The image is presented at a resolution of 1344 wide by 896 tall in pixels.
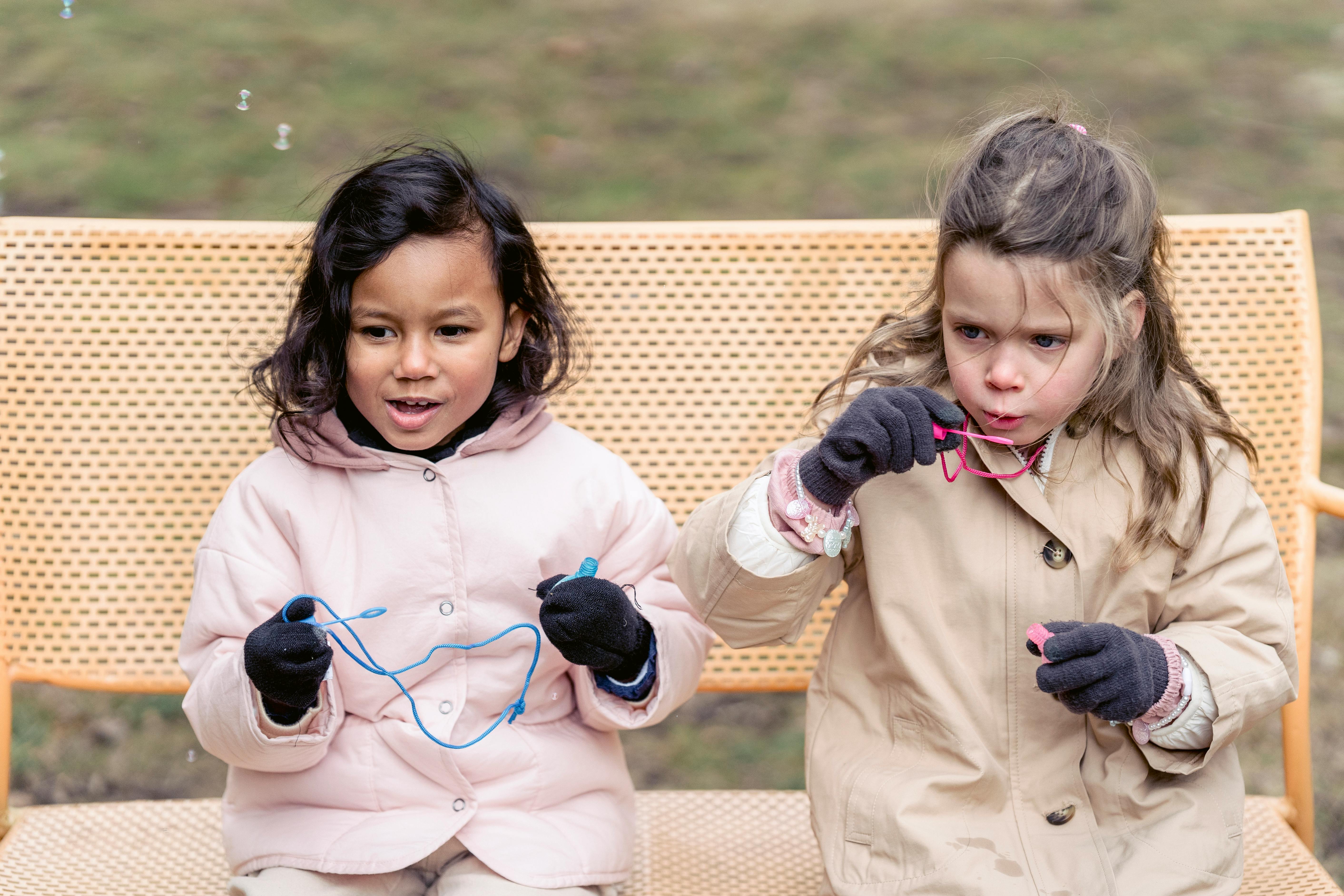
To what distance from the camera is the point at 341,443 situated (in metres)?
2.39

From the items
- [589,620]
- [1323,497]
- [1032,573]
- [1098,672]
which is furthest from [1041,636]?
[1323,497]

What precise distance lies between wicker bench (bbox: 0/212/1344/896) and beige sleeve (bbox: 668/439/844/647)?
1.91 ft

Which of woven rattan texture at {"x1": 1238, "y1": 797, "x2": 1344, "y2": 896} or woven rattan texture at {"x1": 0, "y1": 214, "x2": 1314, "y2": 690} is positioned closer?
woven rattan texture at {"x1": 1238, "y1": 797, "x2": 1344, "y2": 896}

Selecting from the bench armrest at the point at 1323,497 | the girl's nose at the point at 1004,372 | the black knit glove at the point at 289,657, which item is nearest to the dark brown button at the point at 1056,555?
the girl's nose at the point at 1004,372

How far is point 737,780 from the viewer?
3.89m

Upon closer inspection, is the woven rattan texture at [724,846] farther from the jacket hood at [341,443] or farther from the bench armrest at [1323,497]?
the bench armrest at [1323,497]

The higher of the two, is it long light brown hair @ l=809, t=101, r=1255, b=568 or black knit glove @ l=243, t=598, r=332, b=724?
long light brown hair @ l=809, t=101, r=1255, b=568

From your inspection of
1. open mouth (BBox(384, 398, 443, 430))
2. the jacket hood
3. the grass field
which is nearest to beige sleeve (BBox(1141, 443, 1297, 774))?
the jacket hood

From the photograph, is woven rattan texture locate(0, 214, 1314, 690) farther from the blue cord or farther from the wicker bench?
the blue cord

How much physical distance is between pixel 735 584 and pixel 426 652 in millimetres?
554

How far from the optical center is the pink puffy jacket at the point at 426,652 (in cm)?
231

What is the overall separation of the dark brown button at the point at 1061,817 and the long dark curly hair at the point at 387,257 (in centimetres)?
109

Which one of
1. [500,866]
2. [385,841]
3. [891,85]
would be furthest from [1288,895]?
[891,85]

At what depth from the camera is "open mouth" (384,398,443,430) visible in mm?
2312
